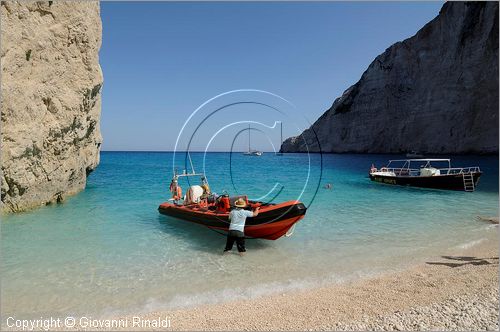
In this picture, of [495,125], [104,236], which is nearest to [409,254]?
[104,236]

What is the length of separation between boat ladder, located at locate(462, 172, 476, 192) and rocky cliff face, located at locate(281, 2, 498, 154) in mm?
49505

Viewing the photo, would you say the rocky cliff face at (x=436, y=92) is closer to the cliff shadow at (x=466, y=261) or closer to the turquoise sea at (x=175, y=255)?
the turquoise sea at (x=175, y=255)

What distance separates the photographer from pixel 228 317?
6.32 meters

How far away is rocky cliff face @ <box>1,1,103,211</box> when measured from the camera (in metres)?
14.1

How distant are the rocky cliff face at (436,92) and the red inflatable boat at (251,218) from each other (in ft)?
236

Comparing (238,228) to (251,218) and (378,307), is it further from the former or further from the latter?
(378,307)

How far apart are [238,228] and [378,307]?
5.25 metres

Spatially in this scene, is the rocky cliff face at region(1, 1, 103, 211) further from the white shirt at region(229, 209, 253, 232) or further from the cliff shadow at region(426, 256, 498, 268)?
the cliff shadow at region(426, 256, 498, 268)

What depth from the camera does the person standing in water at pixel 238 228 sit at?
10.5m
